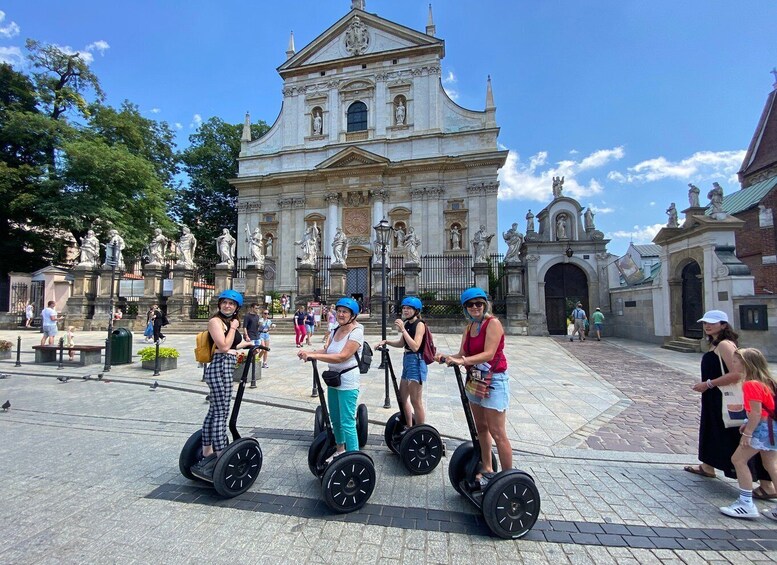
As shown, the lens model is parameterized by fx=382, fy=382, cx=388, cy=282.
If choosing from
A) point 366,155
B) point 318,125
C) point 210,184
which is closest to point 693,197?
point 366,155

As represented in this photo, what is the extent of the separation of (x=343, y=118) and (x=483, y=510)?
34864 millimetres

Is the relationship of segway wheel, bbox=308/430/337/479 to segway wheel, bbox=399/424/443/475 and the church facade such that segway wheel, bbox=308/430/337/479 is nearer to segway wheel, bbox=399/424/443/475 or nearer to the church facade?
segway wheel, bbox=399/424/443/475

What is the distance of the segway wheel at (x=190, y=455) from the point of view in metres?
3.59

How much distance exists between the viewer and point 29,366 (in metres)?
10.4

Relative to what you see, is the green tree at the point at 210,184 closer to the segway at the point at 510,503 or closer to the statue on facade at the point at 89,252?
the statue on facade at the point at 89,252

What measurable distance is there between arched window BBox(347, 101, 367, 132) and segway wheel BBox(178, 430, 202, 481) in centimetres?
3324

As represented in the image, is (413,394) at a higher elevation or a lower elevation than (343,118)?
lower

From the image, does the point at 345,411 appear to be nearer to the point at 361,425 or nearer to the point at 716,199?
the point at 361,425

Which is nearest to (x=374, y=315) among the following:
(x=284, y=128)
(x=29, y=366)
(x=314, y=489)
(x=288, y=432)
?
(x=29, y=366)

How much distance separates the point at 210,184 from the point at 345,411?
40556 millimetres

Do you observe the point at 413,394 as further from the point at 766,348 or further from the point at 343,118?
the point at 343,118

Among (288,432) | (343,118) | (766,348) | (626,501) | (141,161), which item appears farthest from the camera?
(343,118)

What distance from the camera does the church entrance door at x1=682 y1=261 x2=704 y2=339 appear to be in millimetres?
14117

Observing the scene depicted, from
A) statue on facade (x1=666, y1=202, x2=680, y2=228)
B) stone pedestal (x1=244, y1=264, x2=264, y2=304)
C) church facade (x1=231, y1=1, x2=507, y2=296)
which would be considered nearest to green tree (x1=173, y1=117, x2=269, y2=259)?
church facade (x1=231, y1=1, x2=507, y2=296)
